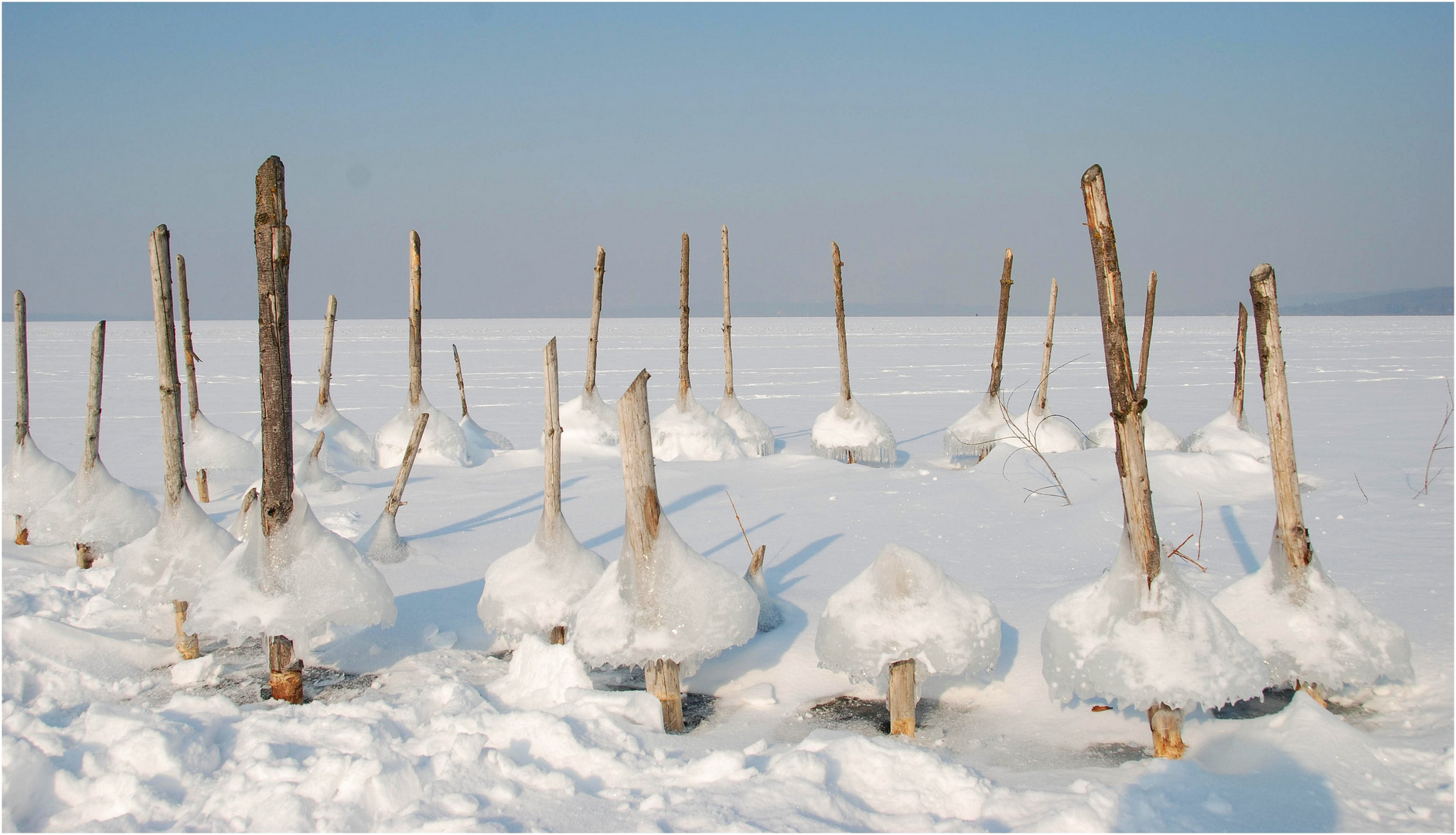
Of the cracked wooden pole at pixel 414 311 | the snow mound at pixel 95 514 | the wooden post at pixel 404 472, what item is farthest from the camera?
the cracked wooden pole at pixel 414 311

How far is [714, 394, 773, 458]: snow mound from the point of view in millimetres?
11250

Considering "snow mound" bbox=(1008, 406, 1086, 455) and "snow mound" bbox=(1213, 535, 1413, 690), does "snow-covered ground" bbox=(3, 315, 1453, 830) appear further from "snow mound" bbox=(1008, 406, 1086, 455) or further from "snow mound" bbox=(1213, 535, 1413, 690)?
"snow mound" bbox=(1008, 406, 1086, 455)

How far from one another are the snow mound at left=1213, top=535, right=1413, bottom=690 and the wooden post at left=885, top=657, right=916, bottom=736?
1.33 m

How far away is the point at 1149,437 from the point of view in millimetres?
10617

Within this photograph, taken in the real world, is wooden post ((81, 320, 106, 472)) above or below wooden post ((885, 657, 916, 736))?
above

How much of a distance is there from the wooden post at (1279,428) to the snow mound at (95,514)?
6.44m

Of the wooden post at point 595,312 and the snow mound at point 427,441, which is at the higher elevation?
the wooden post at point 595,312

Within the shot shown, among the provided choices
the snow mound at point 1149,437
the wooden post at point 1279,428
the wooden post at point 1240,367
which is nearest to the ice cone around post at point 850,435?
the snow mound at point 1149,437

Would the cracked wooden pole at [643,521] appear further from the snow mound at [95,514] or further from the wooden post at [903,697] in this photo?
the snow mound at [95,514]

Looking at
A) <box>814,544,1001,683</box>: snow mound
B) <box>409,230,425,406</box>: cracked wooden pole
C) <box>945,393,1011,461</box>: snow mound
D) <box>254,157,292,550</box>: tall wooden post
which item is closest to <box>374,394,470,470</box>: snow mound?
<box>409,230,425,406</box>: cracked wooden pole

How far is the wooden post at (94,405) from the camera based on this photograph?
6074 mm

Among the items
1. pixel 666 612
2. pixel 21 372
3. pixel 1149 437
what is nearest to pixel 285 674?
pixel 666 612

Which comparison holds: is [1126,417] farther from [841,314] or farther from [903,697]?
[841,314]

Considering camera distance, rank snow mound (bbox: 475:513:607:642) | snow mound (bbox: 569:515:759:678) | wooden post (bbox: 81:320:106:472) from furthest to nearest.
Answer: wooden post (bbox: 81:320:106:472)
snow mound (bbox: 475:513:607:642)
snow mound (bbox: 569:515:759:678)
